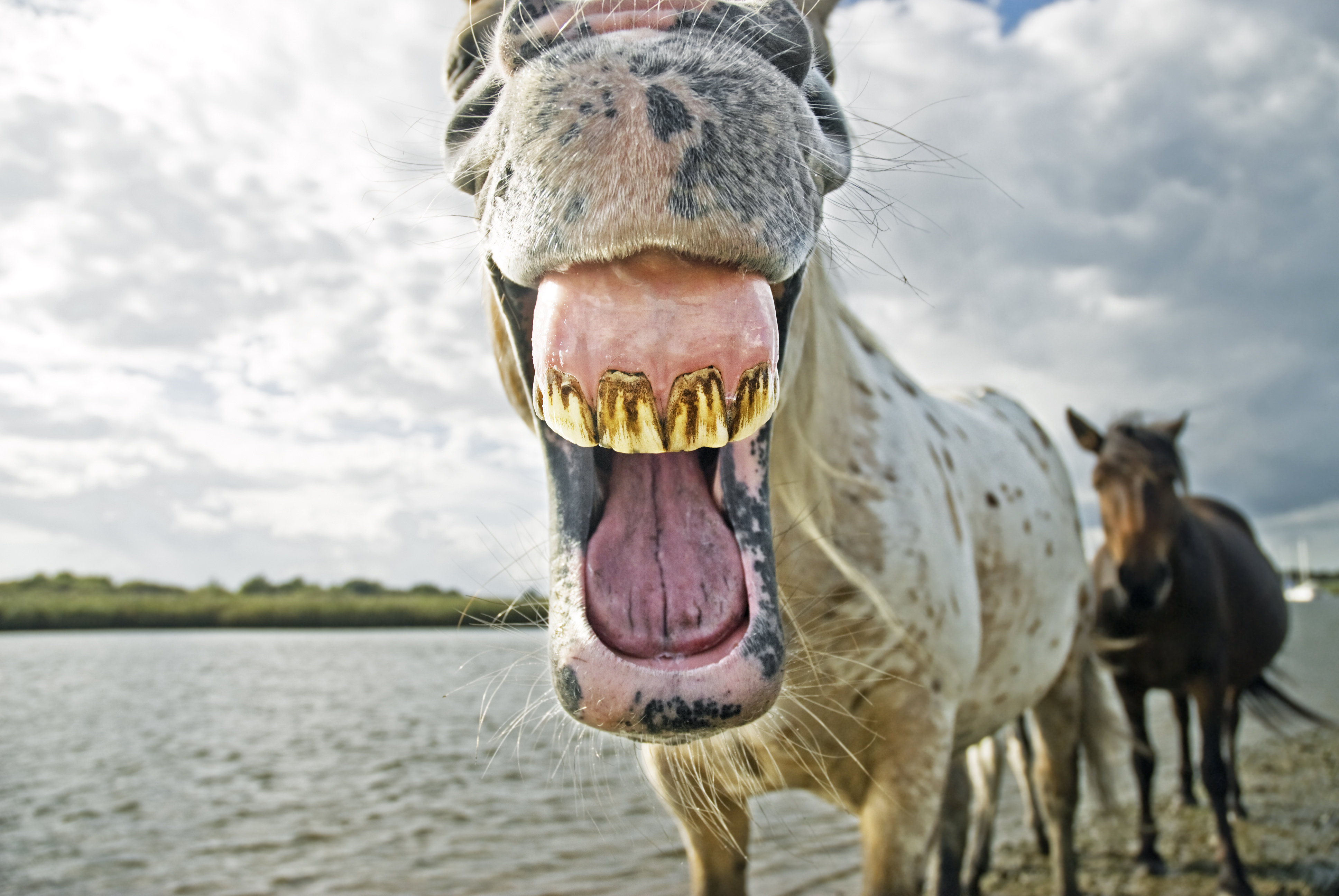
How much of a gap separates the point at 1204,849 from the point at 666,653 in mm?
5221

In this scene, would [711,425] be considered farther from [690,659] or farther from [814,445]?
[814,445]

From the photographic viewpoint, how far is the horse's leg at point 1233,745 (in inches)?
206

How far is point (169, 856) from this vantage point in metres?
4.94

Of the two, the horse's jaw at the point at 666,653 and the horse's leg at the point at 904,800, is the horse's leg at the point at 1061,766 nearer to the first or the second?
the horse's leg at the point at 904,800

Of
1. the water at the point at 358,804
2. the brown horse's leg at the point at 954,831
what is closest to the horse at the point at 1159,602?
the brown horse's leg at the point at 954,831

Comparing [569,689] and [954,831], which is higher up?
[569,689]

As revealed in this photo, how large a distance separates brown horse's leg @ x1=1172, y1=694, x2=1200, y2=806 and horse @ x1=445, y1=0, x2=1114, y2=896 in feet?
16.5

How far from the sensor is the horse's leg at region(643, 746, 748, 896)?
185 cm

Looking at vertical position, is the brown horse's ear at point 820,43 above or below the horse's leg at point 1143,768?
above

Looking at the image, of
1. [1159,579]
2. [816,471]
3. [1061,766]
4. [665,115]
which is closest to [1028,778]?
[1061,766]

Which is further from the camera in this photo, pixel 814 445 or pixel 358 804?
pixel 358 804

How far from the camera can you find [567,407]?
1.00 metres

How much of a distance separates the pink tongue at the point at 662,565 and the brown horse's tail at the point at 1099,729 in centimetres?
337

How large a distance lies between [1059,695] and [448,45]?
3680mm
